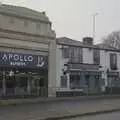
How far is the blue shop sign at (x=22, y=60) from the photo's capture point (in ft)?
131

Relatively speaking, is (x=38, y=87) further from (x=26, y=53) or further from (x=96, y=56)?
(x=96, y=56)

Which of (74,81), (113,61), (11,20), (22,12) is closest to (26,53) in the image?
(11,20)

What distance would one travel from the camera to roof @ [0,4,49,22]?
41.3 m

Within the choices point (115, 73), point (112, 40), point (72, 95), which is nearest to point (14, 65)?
point (72, 95)

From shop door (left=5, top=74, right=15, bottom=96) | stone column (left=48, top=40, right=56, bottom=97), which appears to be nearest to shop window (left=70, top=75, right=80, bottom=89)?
stone column (left=48, top=40, right=56, bottom=97)

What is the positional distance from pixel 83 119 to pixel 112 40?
270 ft

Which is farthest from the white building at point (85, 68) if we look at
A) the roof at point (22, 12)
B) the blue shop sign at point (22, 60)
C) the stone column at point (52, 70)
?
the roof at point (22, 12)

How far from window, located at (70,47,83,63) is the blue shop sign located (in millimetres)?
5411

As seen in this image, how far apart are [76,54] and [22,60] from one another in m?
10.1

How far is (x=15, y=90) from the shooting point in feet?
135

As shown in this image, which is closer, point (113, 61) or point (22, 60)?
point (22, 60)

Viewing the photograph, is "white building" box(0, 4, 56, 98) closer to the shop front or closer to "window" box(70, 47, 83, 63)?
the shop front

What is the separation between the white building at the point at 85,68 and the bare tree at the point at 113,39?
43785 millimetres

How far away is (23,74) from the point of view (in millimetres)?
42500
